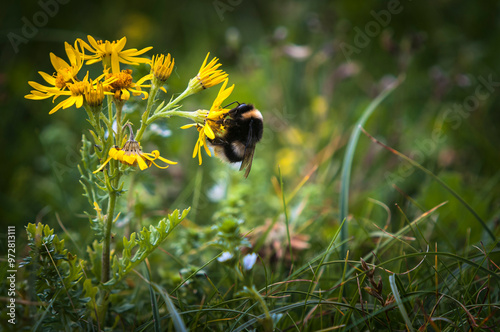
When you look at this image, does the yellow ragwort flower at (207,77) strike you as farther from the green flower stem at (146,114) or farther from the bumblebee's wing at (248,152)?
the bumblebee's wing at (248,152)

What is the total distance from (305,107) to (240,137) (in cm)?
241

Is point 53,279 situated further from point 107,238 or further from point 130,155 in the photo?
point 130,155

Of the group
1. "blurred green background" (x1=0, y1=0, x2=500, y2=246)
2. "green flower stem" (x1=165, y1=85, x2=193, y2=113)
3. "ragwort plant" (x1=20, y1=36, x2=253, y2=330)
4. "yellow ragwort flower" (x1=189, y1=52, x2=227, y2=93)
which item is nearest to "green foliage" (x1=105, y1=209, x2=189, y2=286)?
"ragwort plant" (x1=20, y1=36, x2=253, y2=330)

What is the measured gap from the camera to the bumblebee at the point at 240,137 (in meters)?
1.63

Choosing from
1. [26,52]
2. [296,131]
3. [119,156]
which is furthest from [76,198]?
[26,52]

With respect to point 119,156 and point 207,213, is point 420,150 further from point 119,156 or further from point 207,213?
point 119,156

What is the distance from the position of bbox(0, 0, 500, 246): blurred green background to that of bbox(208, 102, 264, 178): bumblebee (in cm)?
40

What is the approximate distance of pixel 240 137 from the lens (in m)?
1.68

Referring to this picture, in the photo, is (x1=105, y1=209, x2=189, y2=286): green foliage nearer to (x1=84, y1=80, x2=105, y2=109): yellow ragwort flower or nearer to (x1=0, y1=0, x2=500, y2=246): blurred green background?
(x1=84, y1=80, x2=105, y2=109): yellow ragwort flower

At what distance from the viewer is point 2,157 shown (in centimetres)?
278

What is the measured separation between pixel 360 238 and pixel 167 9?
13.8 feet

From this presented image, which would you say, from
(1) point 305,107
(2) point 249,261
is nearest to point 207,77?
(2) point 249,261

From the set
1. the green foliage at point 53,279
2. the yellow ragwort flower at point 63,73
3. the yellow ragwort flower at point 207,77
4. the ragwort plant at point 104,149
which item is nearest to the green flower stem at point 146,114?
the ragwort plant at point 104,149

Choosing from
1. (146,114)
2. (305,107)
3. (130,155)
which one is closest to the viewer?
(130,155)
